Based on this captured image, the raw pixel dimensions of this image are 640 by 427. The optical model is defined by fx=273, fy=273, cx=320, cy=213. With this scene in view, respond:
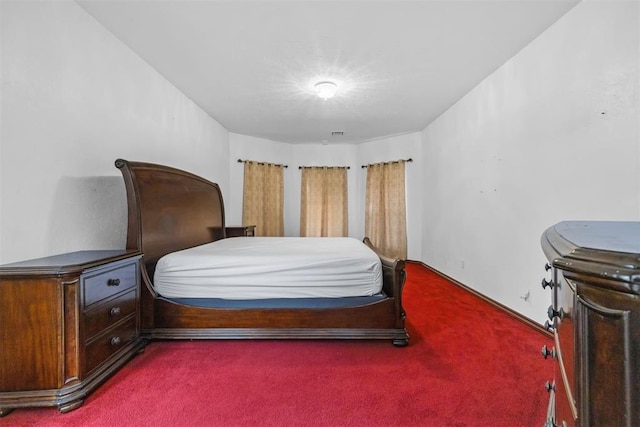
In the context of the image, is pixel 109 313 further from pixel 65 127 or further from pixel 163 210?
pixel 65 127

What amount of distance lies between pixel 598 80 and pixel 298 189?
4.54 m

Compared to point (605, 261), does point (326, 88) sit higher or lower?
higher

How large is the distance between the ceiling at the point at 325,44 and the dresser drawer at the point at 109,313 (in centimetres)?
201

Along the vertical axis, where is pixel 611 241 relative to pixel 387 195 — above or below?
below

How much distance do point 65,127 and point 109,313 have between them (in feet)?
4.16

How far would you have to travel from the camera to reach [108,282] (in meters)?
1.65

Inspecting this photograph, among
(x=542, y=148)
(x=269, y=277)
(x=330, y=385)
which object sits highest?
(x=542, y=148)

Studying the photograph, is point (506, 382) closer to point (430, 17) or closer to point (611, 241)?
point (611, 241)

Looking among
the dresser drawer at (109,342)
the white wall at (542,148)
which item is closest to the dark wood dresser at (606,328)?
the white wall at (542,148)

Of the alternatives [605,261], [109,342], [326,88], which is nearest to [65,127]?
[109,342]

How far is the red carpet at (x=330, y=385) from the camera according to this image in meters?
1.34

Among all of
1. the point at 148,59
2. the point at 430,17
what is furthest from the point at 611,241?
the point at 148,59

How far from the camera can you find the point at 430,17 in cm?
202

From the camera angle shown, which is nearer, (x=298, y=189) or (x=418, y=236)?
(x=418, y=236)
